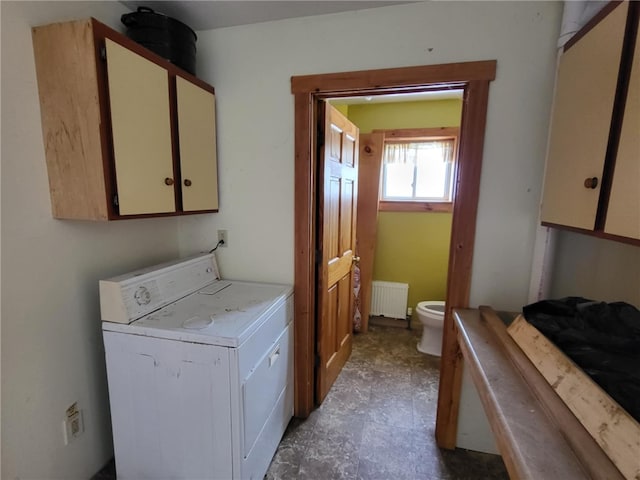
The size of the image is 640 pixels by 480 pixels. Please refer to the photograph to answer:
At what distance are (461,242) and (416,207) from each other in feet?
5.57

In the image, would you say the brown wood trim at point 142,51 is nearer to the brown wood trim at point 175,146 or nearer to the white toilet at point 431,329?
the brown wood trim at point 175,146

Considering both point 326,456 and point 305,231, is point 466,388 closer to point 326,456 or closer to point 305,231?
point 326,456

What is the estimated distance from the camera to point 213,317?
1396 millimetres

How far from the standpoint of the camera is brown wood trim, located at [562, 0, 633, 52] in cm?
102

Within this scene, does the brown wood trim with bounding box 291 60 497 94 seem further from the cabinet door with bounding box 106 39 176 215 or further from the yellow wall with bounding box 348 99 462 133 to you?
the yellow wall with bounding box 348 99 462 133

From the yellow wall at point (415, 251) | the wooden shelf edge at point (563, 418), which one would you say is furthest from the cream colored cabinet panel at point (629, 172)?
the yellow wall at point (415, 251)

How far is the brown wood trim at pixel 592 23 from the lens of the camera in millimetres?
1016

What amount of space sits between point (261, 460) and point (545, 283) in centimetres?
167

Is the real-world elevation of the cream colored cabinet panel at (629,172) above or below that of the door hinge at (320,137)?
below

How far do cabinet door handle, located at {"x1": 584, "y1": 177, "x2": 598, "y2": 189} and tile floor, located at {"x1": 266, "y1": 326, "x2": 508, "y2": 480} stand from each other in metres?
1.53

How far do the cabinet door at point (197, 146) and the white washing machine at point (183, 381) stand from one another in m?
0.46

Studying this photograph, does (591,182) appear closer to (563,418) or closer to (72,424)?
(563,418)

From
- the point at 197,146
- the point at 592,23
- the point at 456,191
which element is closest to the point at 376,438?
the point at 456,191

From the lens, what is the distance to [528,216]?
1.53 m
